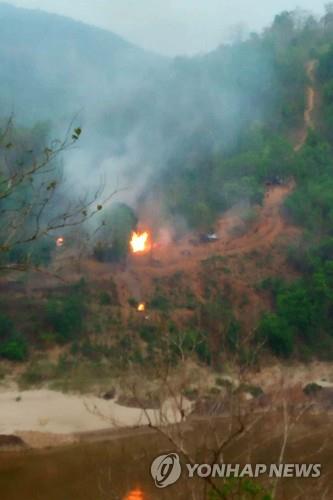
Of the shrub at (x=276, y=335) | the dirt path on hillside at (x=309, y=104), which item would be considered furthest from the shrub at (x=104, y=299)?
the dirt path on hillside at (x=309, y=104)

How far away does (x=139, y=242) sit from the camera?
28891 millimetres

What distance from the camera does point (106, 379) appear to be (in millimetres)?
21594

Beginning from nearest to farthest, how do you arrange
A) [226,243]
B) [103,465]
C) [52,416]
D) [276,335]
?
[103,465], [52,416], [276,335], [226,243]

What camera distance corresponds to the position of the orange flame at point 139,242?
28516 millimetres

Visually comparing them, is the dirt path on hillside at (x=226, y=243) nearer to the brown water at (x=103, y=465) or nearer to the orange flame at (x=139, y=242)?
the orange flame at (x=139, y=242)

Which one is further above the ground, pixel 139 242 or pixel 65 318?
pixel 139 242

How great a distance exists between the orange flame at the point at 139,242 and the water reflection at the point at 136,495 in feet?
51.3

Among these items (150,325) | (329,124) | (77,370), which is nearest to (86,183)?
(150,325)

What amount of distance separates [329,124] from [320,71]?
20.3ft

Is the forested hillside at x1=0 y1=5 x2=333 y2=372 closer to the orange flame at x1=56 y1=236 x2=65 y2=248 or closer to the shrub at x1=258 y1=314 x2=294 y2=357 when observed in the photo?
the shrub at x1=258 y1=314 x2=294 y2=357

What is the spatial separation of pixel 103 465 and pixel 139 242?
14.0 metres

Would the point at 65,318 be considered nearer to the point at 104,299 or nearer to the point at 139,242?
the point at 104,299

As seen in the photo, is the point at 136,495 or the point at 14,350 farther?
the point at 14,350

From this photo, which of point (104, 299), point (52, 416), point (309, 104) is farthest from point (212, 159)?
point (52, 416)
